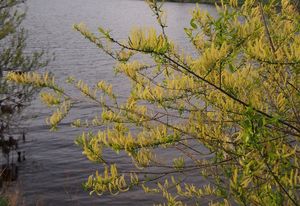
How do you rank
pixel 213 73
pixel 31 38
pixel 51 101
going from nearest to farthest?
pixel 213 73 → pixel 51 101 → pixel 31 38

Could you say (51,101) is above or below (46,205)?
above

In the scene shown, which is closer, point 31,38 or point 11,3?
point 11,3

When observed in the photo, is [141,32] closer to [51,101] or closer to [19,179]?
[51,101]

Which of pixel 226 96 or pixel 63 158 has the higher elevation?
pixel 226 96

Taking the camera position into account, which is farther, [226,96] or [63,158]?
[63,158]

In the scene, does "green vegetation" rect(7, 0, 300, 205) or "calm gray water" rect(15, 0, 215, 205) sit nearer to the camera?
"green vegetation" rect(7, 0, 300, 205)

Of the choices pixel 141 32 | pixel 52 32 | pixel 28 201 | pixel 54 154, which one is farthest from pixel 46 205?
pixel 52 32

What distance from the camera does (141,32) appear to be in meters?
1.94

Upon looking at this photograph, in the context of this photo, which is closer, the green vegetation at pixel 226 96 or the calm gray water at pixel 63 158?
the green vegetation at pixel 226 96

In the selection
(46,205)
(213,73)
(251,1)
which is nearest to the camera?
(213,73)

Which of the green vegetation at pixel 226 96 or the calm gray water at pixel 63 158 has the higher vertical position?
the green vegetation at pixel 226 96

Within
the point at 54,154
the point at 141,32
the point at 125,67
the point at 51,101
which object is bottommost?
the point at 54,154

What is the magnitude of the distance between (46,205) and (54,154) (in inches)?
143

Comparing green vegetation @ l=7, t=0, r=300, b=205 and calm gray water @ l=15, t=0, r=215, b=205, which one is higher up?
green vegetation @ l=7, t=0, r=300, b=205
